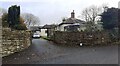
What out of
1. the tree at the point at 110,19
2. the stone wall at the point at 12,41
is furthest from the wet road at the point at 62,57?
the tree at the point at 110,19

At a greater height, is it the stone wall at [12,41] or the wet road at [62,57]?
the stone wall at [12,41]

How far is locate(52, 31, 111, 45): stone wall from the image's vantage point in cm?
2116

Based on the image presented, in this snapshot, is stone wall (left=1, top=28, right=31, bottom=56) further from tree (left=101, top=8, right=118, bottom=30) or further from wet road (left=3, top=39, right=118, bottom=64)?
tree (left=101, top=8, right=118, bottom=30)

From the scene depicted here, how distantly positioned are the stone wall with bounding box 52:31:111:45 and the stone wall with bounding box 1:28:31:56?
19.6 ft

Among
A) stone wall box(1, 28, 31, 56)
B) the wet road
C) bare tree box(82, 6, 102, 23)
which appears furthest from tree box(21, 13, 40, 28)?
the wet road

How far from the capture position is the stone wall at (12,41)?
1423 cm

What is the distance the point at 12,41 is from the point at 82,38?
884 cm

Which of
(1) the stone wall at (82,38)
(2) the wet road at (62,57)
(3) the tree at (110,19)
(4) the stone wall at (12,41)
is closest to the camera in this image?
(2) the wet road at (62,57)

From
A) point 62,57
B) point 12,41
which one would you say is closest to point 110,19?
point 62,57

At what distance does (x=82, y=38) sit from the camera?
21.3m

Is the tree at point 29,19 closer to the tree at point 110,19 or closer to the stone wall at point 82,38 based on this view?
the tree at point 110,19

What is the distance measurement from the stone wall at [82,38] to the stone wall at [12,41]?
598 cm

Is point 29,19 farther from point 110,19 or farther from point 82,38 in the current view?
point 82,38

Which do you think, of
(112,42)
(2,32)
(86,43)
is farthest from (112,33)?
(2,32)
